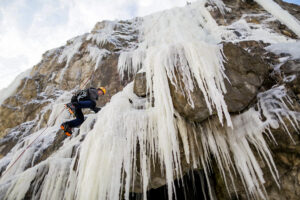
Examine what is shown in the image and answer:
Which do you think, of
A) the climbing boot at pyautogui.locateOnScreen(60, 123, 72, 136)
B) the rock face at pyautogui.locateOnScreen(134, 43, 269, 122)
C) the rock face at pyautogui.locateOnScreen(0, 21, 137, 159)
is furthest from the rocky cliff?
the rock face at pyautogui.locateOnScreen(0, 21, 137, 159)

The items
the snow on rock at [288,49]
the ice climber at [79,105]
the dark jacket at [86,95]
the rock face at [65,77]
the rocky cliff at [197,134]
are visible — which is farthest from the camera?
the rock face at [65,77]

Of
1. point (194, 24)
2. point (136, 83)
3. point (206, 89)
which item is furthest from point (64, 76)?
point (206, 89)

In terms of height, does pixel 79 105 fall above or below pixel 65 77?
above

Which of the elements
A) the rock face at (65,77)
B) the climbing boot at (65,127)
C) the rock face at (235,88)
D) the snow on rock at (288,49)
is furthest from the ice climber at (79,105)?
the snow on rock at (288,49)

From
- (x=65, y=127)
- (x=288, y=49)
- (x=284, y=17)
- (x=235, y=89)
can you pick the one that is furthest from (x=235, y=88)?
(x=284, y=17)

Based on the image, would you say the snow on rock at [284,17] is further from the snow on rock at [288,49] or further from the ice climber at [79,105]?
the ice climber at [79,105]

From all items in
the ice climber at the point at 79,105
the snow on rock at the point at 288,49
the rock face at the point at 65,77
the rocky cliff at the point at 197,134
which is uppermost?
the snow on rock at the point at 288,49

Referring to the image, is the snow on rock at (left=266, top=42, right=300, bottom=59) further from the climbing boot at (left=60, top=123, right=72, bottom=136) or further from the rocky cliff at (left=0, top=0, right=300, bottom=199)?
the climbing boot at (left=60, top=123, right=72, bottom=136)

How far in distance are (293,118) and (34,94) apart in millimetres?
10333

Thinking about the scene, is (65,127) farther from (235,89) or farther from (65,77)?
(65,77)

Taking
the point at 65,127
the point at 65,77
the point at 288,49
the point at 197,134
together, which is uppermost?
the point at 288,49

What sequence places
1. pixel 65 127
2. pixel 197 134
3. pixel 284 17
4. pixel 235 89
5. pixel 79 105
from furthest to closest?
pixel 284 17
pixel 79 105
pixel 65 127
pixel 197 134
pixel 235 89

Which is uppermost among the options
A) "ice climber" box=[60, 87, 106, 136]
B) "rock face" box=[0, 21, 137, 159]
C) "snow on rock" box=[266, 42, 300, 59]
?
"snow on rock" box=[266, 42, 300, 59]

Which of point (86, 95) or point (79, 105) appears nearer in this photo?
point (79, 105)
